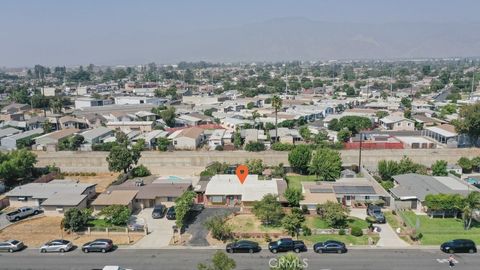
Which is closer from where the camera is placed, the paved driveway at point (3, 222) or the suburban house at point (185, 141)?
the paved driveway at point (3, 222)

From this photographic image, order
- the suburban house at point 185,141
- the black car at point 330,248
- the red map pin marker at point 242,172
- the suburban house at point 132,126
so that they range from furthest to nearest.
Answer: the suburban house at point 132,126
the suburban house at point 185,141
the red map pin marker at point 242,172
the black car at point 330,248

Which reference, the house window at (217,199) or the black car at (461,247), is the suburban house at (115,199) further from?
the black car at (461,247)

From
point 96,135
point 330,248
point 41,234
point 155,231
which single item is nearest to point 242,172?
point 155,231

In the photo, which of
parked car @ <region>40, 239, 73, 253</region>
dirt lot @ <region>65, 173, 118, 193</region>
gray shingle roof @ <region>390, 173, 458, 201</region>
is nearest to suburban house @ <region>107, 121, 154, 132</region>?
dirt lot @ <region>65, 173, 118, 193</region>

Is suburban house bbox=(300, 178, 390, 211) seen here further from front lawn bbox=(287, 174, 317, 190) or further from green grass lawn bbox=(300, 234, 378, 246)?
green grass lawn bbox=(300, 234, 378, 246)

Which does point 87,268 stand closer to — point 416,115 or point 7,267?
point 7,267

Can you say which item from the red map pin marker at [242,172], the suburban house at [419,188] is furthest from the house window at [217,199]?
the suburban house at [419,188]
